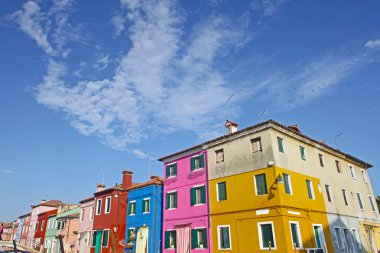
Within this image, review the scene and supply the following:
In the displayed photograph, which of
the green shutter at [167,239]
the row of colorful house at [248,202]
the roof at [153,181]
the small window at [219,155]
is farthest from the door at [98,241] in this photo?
the small window at [219,155]

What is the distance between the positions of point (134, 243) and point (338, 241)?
20.1m

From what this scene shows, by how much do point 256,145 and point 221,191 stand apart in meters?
5.08

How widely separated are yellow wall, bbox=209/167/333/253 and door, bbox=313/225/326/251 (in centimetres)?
53

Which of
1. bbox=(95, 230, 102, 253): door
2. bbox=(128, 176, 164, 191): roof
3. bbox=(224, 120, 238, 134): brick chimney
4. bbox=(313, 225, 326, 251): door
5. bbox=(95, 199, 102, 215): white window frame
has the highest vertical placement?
bbox=(224, 120, 238, 134): brick chimney

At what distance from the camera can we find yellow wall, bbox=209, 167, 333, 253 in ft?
72.8

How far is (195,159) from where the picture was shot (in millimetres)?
30562

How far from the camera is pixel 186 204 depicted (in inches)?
1168

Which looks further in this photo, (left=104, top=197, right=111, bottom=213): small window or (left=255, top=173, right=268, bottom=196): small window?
(left=104, top=197, right=111, bottom=213): small window

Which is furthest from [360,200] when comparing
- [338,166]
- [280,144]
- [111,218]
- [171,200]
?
[111,218]

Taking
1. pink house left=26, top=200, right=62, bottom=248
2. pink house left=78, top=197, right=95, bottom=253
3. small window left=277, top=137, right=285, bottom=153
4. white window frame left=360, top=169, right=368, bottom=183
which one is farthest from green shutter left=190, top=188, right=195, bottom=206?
pink house left=26, top=200, right=62, bottom=248

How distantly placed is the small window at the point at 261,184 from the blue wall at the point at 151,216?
41.6 ft

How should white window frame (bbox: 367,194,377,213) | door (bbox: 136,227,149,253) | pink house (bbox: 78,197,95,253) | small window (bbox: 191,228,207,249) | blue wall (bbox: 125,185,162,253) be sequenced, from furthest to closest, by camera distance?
pink house (bbox: 78,197,95,253) → white window frame (bbox: 367,194,377,213) → blue wall (bbox: 125,185,162,253) → door (bbox: 136,227,149,253) → small window (bbox: 191,228,207,249)

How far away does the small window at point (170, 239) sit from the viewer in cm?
2964

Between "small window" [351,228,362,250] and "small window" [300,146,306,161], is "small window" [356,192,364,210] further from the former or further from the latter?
"small window" [300,146,306,161]
